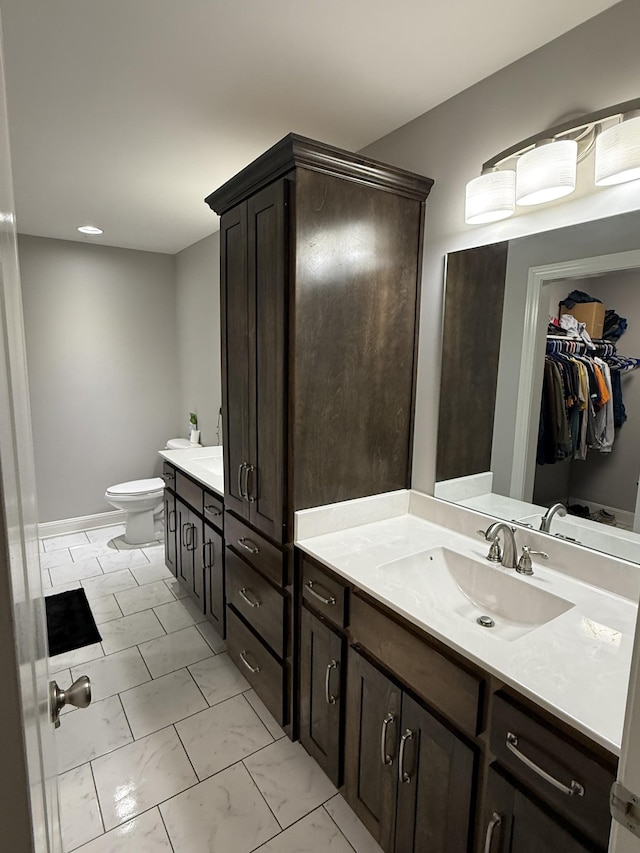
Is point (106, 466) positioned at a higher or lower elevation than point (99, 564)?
higher

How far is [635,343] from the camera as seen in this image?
4.22ft

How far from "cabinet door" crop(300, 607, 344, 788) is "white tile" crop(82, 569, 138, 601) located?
189 centimetres

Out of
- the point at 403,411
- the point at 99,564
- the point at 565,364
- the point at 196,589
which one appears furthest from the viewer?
the point at 99,564

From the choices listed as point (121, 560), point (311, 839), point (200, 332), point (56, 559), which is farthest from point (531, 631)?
point (56, 559)

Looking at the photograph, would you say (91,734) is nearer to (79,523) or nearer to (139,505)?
(139,505)

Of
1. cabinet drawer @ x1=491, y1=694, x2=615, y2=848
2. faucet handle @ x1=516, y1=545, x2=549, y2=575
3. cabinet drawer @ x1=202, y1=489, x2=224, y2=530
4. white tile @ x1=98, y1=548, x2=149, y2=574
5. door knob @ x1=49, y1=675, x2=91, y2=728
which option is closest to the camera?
door knob @ x1=49, y1=675, x2=91, y2=728

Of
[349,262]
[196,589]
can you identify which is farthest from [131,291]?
[349,262]

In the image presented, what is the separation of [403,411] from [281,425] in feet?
1.84

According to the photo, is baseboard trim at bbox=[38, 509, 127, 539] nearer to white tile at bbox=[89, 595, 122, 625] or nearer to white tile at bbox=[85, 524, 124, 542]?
white tile at bbox=[85, 524, 124, 542]

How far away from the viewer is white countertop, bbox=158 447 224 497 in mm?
2379

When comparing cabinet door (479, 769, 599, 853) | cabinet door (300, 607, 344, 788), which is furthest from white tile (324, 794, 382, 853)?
cabinet door (479, 769, 599, 853)

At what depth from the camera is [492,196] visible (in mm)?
1505

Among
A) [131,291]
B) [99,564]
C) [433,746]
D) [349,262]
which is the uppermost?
[131,291]

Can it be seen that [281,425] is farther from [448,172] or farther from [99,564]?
[99,564]
